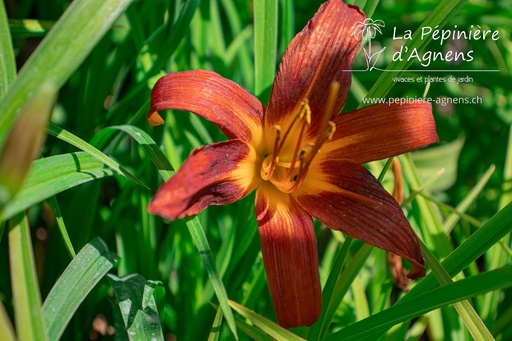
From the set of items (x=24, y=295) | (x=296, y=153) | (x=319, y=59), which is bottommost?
(x=24, y=295)

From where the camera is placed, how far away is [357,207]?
81 centimetres

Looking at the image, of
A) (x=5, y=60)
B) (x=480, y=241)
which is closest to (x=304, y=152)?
(x=480, y=241)

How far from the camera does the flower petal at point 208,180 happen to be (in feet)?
2.08

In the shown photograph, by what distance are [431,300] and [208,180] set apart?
299 millimetres

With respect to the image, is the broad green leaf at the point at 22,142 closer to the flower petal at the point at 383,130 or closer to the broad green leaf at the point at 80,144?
the broad green leaf at the point at 80,144

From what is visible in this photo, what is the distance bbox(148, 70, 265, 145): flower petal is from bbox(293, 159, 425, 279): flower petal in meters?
0.12

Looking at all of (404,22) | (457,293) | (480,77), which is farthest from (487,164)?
(457,293)

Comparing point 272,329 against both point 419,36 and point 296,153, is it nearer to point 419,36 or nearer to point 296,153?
point 296,153

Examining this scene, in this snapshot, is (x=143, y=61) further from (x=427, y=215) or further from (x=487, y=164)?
(x=487, y=164)

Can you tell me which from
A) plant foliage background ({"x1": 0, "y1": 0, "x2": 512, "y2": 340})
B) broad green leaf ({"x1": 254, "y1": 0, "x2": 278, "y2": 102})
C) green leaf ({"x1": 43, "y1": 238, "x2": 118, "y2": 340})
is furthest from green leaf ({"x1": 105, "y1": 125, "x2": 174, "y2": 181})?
broad green leaf ({"x1": 254, "y1": 0, "x2": 278, "y2": 102})

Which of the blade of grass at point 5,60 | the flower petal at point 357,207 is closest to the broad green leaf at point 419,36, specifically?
the flower petal at point 357,207

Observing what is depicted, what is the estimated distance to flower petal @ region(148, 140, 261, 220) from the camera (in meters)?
0.63

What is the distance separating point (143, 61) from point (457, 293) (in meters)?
0.65

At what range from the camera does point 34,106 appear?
1.36ft
